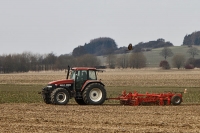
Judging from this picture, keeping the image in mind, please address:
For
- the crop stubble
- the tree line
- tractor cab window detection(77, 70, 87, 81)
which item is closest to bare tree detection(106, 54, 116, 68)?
the tree line

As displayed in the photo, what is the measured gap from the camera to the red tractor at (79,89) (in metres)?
19.6

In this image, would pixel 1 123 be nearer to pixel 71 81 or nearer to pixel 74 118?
pixel 74 118

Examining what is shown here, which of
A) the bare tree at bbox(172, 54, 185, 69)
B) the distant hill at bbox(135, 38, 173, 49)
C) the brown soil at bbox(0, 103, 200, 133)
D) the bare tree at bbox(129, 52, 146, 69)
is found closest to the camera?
the brown soil at bbox(0, 103, 200, 133)

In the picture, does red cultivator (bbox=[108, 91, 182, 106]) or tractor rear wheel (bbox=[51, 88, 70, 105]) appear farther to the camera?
red cultivator (bbox=[108, 91, 182, 106])

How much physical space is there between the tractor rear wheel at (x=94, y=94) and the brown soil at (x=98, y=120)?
2.41 m

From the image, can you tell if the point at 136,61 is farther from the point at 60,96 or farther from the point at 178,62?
the point at 60,96

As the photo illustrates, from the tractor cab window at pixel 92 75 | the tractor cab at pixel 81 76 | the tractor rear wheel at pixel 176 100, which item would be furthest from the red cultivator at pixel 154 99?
the tractor cab at pixel 81 76

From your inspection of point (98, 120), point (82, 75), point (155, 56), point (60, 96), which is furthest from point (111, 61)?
point (98, 120)

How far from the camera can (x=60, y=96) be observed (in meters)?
19.7

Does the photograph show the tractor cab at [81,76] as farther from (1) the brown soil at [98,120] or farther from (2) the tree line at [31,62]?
(2) the tree line at [31,62]

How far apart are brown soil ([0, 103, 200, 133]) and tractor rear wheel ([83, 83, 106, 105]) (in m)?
2.41

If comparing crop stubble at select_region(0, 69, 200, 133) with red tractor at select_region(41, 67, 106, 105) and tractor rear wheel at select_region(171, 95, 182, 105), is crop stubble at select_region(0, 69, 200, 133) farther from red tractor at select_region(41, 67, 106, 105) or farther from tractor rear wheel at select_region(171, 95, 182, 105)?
tractor rear wheel at select_region(171, 95, 182, 105)

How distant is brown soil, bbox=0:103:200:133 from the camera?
12.2 metres

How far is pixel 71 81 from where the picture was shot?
782 inches
